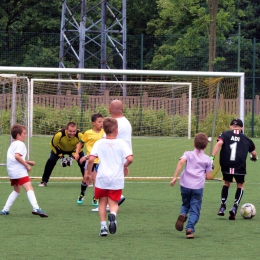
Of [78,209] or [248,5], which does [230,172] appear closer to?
[78,209]

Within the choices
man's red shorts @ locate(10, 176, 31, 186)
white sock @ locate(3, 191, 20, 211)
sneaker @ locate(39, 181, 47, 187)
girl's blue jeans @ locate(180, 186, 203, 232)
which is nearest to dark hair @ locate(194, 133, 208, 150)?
girl's blue jeans @ locate(180, 186, 203, 232)

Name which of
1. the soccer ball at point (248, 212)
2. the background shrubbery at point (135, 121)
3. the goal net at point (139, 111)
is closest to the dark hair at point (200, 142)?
the soccer ball at point (248, 212)

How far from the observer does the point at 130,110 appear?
85.0ft

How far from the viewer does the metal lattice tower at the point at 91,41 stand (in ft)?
111

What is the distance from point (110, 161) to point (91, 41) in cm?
3107

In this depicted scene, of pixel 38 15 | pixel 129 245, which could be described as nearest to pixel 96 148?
pixel 129 245

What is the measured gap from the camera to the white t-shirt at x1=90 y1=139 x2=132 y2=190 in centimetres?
865

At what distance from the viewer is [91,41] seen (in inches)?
1547

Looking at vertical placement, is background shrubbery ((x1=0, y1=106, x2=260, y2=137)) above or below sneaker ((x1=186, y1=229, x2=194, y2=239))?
above

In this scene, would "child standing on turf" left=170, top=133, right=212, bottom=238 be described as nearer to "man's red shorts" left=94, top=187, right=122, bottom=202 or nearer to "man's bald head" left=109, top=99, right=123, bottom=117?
"man's red shorts" left=94, top=187, right=122, bottom=202

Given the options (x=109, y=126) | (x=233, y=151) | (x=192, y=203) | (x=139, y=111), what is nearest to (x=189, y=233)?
(x=192, y=203)

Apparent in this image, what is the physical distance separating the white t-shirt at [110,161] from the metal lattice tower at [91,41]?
24400mm

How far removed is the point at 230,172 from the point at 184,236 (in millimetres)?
1985

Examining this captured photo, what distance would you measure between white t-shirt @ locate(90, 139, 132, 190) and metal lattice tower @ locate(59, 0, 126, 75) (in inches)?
961
